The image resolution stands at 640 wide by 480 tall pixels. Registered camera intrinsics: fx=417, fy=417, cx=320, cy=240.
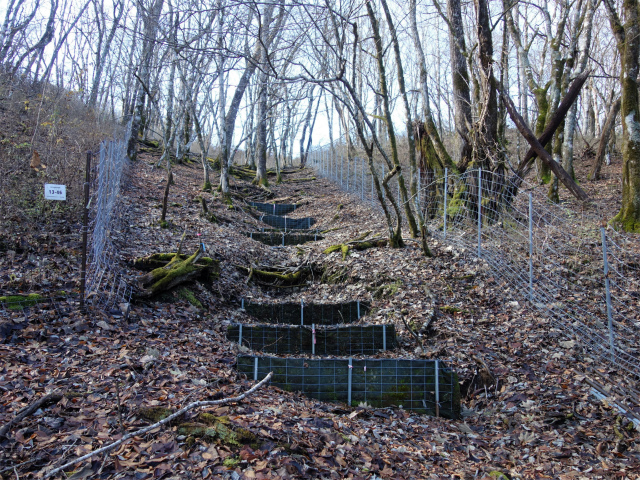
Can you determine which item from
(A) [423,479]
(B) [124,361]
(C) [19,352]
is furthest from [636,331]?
(C) [19,352]

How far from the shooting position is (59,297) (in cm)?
530

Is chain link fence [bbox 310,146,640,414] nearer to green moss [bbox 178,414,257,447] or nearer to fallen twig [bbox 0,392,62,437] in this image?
green moss [bbox 178,414,257,447]

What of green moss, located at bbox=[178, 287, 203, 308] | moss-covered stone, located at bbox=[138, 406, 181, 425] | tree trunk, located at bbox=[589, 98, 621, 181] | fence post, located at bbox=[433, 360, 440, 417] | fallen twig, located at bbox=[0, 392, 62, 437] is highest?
tree trunk, located at bbox=[589, 98, 621, 181]

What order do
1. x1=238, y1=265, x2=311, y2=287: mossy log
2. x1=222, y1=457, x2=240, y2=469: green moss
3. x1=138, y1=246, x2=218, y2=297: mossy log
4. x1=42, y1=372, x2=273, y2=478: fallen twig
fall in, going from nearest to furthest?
1. x1=42, y1=372, x2=273, y2=478: fallen twig
2. x1=222, y1=457, x2=240, y2=469: green moss
3. x1=138, y1=246, x2=218, y2=297: mossy log
4. x1=238, y1=265, x2=311, y2=287: mossy log

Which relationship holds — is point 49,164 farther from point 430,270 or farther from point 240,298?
point 430,270

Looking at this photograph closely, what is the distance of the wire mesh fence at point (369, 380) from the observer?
470 centimetres

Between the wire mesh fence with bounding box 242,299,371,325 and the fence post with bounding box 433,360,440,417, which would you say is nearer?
the fence post with bounding box 433,360,440,417

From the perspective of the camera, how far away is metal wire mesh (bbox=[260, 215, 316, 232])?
1391 centimetres

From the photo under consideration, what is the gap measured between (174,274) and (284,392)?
2.95 metres

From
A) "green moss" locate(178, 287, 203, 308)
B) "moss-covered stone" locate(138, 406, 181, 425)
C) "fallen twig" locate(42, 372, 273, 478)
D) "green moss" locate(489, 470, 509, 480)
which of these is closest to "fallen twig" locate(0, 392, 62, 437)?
"fallen twig" locate(42, 372, 273, 478)

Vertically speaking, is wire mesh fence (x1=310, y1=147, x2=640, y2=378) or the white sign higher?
the white sign

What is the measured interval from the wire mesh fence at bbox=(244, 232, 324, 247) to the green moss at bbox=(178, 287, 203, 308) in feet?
14.2

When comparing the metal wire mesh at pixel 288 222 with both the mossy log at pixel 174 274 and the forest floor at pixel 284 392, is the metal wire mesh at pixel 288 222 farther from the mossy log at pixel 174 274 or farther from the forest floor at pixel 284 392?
the mossy log at pixel 174 274

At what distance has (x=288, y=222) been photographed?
1414 cm
